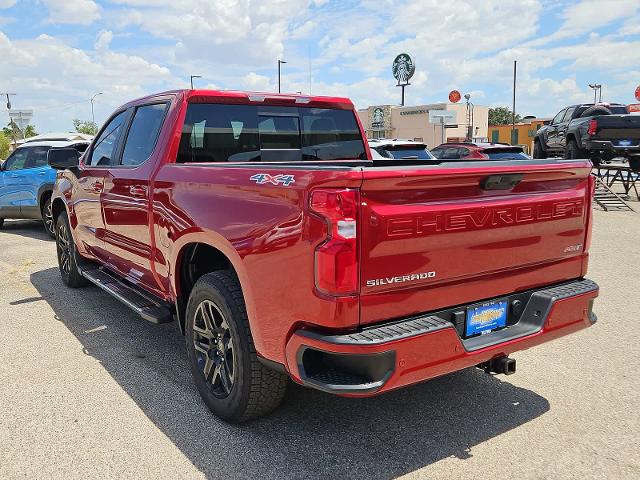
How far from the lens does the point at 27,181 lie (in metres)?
10.9

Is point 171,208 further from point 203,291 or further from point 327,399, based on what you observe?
point 327,399

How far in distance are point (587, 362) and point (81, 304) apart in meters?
4.84

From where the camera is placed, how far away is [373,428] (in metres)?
3.33

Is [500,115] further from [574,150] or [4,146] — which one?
[574,150]

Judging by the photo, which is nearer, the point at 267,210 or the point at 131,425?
the point at 267,210

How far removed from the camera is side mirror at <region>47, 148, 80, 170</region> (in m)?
5.70

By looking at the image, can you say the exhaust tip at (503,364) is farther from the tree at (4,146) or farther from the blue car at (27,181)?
the tree at (4,146)

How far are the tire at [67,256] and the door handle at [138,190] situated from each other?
2.21m

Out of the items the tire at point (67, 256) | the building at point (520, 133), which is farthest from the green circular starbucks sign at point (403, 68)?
the tire at point (67, 256)

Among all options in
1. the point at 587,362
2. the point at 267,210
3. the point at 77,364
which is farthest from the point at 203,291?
the point at 587,362

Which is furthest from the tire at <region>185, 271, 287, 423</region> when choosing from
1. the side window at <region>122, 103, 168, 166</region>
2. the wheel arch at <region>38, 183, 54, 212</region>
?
the wheel arch at <region>38, 183, 54, 212</region>

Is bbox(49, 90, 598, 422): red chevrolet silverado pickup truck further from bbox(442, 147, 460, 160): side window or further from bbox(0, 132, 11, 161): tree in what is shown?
bbox(0, 132, 11, 161): tree

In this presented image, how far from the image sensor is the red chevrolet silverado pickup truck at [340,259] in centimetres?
253

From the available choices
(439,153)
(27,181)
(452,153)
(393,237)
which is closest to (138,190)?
(393,237)
